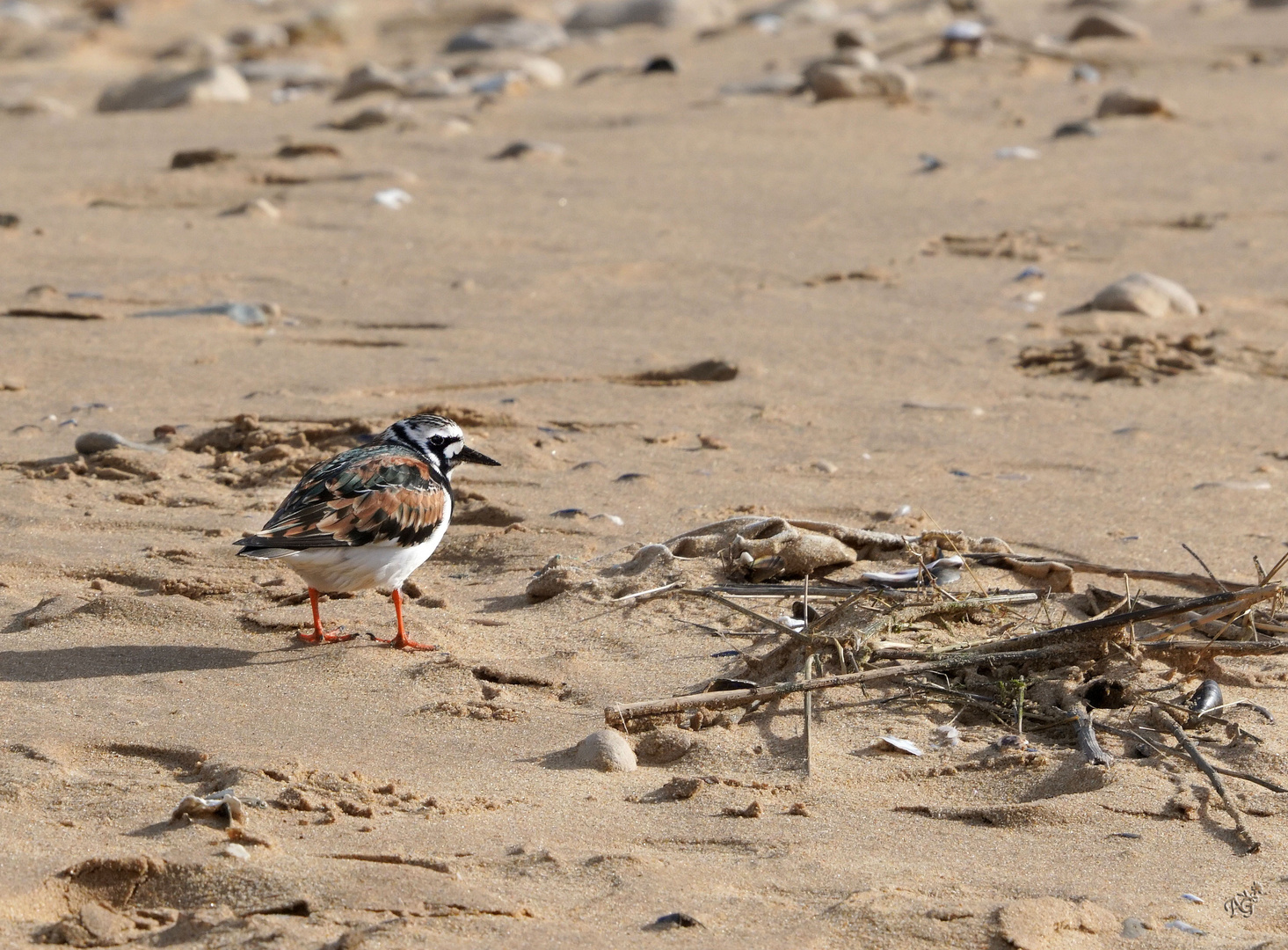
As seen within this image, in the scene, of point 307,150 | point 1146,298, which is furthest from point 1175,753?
point 307,150

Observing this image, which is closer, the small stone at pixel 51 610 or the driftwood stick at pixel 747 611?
the driftwood stick at pixel 747 611

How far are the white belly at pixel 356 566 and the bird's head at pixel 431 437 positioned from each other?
510mm

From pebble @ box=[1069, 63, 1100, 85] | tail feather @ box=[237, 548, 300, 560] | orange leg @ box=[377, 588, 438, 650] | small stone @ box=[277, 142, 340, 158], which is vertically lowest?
pebble @ box=[1069, 63, 1100, 85]

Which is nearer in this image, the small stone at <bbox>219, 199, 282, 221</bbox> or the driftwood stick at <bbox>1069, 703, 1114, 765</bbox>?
the driftwood stick at <bbox>1069, 703, 1114, 765</bbox>

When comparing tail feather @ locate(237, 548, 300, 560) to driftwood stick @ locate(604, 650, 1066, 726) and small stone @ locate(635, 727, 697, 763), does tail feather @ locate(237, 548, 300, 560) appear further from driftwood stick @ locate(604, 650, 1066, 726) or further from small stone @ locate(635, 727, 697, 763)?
small stone @ locate(635, 727, 697, 763)

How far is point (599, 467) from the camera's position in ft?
19.4

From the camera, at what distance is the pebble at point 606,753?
3.78m

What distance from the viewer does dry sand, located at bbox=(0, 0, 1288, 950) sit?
3.25 m

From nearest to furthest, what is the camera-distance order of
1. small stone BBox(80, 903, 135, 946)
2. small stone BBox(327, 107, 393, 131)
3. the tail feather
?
1. small stone BBox(80, 903, 135, 946)
2. the tail feather
3. small stone BBox(327, 107, 393, 131)

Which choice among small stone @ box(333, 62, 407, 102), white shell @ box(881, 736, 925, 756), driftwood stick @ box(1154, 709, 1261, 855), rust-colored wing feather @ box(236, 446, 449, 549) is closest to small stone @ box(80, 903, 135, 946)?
rust-colored wing feather @ box(236, 446, 449, 549)

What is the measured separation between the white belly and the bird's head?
1.67 ft

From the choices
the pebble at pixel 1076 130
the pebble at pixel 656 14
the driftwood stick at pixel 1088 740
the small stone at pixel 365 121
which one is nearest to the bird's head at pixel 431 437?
the driftwood stick at pixel 1088 740

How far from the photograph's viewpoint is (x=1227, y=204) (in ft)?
30.9

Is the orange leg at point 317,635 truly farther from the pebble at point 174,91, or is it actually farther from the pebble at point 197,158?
the pebble at point 174,91
